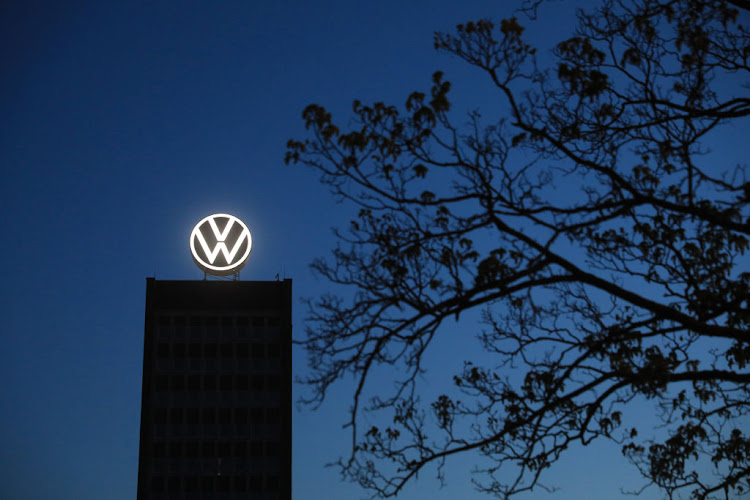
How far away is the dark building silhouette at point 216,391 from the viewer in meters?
74.0

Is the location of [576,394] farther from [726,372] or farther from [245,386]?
[245,386]

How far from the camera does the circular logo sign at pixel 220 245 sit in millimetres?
62406

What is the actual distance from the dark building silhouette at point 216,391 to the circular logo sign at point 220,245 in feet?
50.0

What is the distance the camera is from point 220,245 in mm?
62812

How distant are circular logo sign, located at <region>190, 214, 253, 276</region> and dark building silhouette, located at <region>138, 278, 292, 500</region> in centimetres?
1523

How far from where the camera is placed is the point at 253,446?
75438 mm

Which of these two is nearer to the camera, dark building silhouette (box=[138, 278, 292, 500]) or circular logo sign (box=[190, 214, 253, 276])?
circular logo sign (box=[190, 214, 253, 276])

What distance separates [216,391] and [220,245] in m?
19.8

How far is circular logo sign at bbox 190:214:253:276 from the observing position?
62.4m

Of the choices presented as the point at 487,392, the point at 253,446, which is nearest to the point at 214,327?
the point at 253,446

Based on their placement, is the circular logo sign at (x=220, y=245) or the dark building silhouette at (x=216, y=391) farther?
the dark building silhouette at (x=216, y=391)

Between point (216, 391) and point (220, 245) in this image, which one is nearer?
point (220, 245)

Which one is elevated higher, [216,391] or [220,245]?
[220,245]

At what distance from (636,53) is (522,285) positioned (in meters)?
4.29
